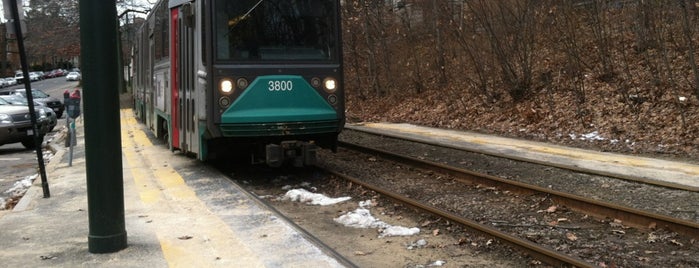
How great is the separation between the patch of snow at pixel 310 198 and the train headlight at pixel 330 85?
1.60 meters

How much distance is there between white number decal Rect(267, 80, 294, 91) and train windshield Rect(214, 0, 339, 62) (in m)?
0.36

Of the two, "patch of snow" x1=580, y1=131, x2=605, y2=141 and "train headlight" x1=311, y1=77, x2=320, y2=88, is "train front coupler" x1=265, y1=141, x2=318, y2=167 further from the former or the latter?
"patch of snow" x1=580, y1=131, x2=605, y2=141

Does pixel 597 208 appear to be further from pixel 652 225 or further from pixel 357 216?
pixel 357 216

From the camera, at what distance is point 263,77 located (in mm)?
8805

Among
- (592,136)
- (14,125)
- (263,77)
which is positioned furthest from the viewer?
(14,125)

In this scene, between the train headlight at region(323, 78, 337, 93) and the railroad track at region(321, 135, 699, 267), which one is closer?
the railroad track at region(321, 135, 699, 267)

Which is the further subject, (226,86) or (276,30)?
(276,30)

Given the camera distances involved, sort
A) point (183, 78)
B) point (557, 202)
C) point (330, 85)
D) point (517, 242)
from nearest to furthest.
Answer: point (517, 242) → point (557, 202) → point (330, 85) → point (183, 78)

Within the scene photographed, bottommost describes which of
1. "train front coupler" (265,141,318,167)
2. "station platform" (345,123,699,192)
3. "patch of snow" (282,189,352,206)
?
"patch of snow" (282,189,352,206)

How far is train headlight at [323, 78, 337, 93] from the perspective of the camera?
923 centimetres

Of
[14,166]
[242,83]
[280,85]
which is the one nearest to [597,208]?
[280,85]

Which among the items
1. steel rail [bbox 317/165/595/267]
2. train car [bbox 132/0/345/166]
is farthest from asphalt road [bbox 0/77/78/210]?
steel rail [bbox 317/165/595/267]

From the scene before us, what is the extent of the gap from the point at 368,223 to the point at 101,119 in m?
3.03

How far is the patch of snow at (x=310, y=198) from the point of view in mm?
8125
